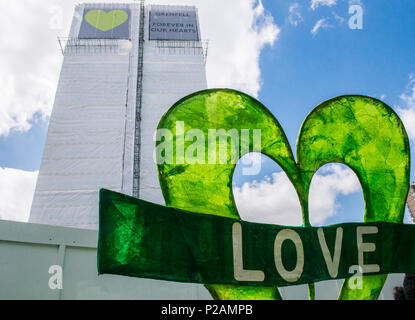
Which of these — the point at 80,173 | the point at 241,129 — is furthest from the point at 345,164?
the point at 80,173

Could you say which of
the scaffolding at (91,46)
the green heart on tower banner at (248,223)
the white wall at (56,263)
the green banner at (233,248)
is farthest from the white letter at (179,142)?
the scaffolding at (91,46)

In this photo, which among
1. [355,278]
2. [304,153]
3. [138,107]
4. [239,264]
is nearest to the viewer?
[239,264]

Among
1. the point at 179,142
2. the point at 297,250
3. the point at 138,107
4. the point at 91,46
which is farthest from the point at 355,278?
the point at 91,46

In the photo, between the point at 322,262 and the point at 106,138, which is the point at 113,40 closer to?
the point at 106,138

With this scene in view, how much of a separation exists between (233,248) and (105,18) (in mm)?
15733

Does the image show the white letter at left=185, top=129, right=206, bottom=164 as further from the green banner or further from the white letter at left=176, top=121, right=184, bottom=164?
the green banner

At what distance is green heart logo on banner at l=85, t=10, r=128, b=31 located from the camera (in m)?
15.0

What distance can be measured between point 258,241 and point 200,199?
1.81 feet

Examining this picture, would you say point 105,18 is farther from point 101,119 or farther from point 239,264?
point 239,264

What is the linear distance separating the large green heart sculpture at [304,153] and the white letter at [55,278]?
1.83m

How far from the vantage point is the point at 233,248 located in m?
2.36

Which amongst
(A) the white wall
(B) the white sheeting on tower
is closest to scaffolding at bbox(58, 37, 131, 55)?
(B) the white sheeting on tower

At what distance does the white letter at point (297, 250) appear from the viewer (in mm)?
2439

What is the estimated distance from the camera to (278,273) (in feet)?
7.94
